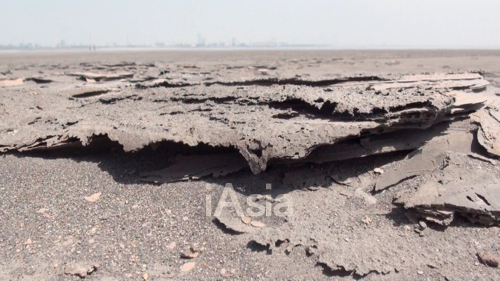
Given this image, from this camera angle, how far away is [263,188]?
14.9 feet

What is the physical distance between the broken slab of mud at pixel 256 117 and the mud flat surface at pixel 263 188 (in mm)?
28

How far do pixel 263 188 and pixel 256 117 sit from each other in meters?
1.04

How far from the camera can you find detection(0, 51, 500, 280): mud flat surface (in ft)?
11.7

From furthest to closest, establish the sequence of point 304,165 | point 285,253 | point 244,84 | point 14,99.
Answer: point 14,99 → point 244,84 → point 304,165 → point 285,253

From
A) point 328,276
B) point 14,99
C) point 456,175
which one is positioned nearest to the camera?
point 328,276

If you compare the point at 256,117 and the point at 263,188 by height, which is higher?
the point at 256,117

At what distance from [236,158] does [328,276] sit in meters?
2.00

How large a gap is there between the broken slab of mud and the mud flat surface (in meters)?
0.03

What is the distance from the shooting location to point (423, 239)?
12.3 feet

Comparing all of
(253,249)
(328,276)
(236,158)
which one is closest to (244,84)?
(236,158)

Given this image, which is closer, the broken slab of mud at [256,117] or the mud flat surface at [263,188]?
the mud flat surface at [263,188]

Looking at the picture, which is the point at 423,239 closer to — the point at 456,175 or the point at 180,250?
the point at 456,175

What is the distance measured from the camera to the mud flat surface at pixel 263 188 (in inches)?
141

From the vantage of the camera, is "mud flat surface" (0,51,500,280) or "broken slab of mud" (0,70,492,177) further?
"broken slab of mud" (0,70,492,177)
